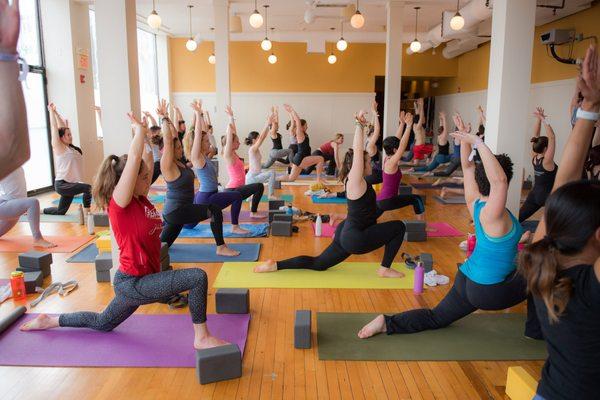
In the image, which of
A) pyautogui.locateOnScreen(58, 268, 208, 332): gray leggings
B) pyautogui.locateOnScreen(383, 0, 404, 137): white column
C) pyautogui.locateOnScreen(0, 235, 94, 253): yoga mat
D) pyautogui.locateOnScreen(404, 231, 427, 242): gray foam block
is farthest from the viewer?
pyautogui.locateOnScreen(383, 0, 404, 137): white column

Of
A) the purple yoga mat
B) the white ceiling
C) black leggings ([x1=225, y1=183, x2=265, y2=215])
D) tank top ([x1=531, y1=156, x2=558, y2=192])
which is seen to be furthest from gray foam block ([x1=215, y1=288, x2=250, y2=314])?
the white ceiling

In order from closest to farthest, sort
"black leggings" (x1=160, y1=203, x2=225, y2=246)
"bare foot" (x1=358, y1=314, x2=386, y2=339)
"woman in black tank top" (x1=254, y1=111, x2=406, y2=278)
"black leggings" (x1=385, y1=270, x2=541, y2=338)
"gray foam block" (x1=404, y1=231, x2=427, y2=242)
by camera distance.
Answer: "black leggings" (x1=385, y1=270, x2=541, y2=338)
"bare foot" (x1=358, y1=314, x2=386, y2=339)
"woman in black tank top" (x1=254, y1=111, x2=406, y2=278)
"black leggings" (x1=160, y1=203, x2=225, y2=246)
"gray foam block" (x1=404, y1=231, x2=427, y2=242)

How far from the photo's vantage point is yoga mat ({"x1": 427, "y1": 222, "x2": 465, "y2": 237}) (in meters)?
5.92

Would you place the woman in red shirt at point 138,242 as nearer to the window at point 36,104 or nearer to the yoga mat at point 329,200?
the yoga mat at point 329,200

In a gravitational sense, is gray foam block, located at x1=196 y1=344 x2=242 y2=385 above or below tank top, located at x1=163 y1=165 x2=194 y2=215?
below

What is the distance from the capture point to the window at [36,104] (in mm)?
8656

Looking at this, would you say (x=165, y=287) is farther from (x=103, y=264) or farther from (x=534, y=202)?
(x=534, y=202)

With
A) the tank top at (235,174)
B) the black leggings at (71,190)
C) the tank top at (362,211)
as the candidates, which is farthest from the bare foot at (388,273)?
the black leggings at (71,190)

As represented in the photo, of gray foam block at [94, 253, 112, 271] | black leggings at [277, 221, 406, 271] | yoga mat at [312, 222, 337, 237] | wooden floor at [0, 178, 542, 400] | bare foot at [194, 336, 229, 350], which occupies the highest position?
black leggings at [277, 221, 406, 271]

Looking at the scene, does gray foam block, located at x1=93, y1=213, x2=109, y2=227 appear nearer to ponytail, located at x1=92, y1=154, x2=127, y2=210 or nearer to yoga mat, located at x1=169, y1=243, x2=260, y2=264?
yoga mat, located at x1=169, y1=243, x2=260, y2=264

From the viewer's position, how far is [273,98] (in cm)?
1517

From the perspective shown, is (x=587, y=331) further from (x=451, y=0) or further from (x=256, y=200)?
(x=451, y=0)

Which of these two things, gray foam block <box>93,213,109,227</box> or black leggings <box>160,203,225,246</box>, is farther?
gray foam block <box>93,213,109,227</box>

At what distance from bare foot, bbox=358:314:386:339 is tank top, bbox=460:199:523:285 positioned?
0.70 meters
